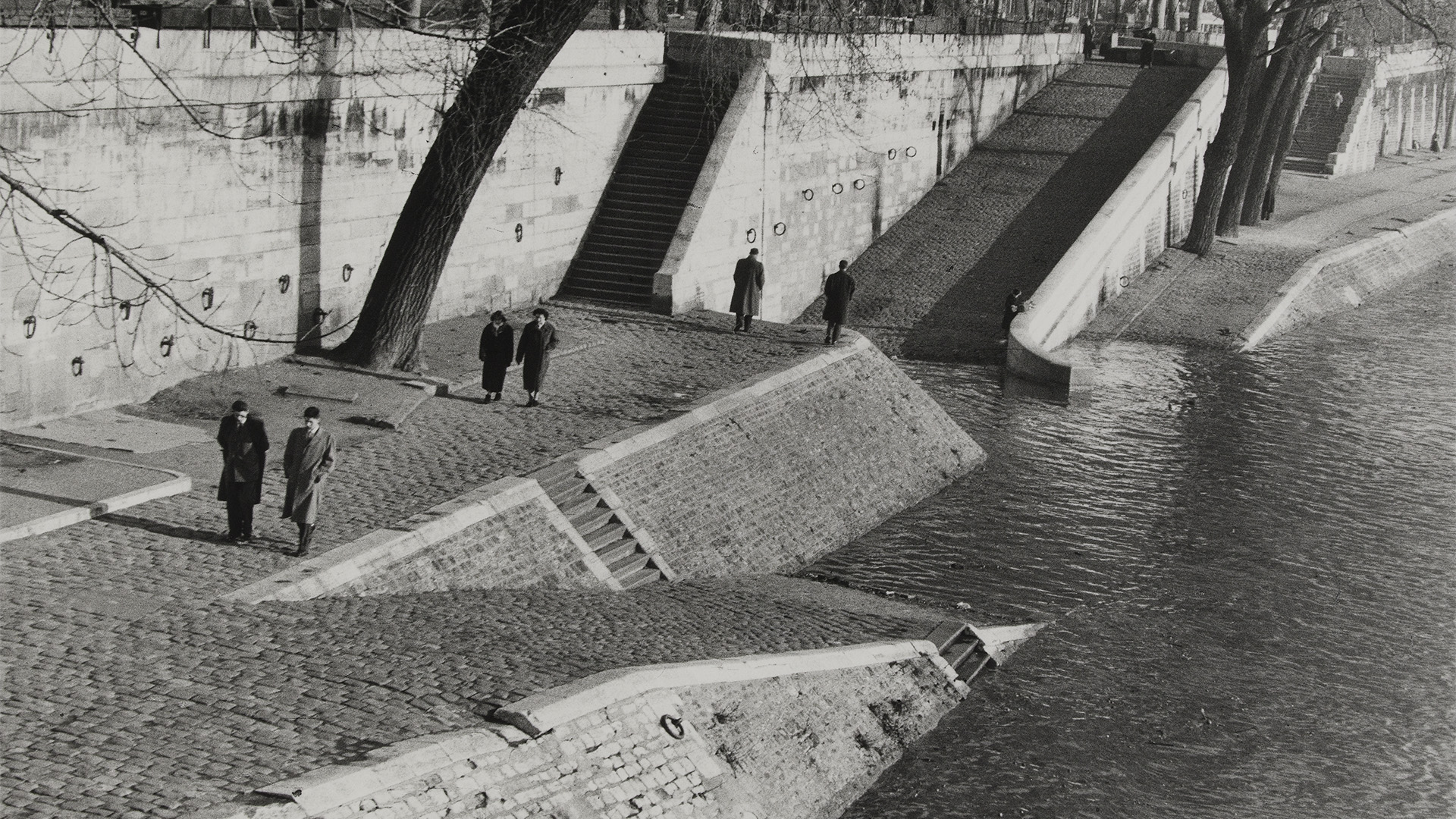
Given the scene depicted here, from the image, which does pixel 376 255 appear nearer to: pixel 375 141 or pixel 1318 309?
pixel 375 141

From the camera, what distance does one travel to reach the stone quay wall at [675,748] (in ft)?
34.6

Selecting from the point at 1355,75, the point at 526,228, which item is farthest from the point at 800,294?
the point at 1355,75

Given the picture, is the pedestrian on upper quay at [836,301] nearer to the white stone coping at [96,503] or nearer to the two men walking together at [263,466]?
the white stone coping at [96,503]

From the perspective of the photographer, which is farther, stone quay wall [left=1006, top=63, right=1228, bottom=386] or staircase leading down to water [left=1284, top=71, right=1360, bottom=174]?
staircase leading down to water [left=1284, top=71, right=1360, bottom=174]

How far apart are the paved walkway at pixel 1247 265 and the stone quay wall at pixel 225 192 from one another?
1148cm

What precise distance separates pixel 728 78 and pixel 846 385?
7461mm

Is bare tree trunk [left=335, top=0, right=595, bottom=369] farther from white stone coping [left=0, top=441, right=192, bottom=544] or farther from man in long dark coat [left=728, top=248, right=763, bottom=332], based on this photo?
man in long dark coat [left=728, top=248, right=763, bottom=332]

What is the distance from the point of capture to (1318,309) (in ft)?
112

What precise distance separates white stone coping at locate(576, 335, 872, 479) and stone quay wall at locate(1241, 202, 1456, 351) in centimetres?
1046

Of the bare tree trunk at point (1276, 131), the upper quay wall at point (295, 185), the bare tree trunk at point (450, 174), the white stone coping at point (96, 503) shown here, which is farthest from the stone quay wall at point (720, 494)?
the bare tree trunk at point (1276, 131)

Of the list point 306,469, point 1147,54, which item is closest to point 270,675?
point 306,469

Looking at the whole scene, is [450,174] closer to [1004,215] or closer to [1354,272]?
[1004,215]

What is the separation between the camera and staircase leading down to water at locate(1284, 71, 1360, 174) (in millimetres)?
51594

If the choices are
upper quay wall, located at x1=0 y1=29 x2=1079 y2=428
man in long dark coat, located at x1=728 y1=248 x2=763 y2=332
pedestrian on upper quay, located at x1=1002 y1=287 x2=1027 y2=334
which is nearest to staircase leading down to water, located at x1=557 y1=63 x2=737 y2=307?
upper quay wall, located at x1=0 y1=29 x2=1079 y2=428
